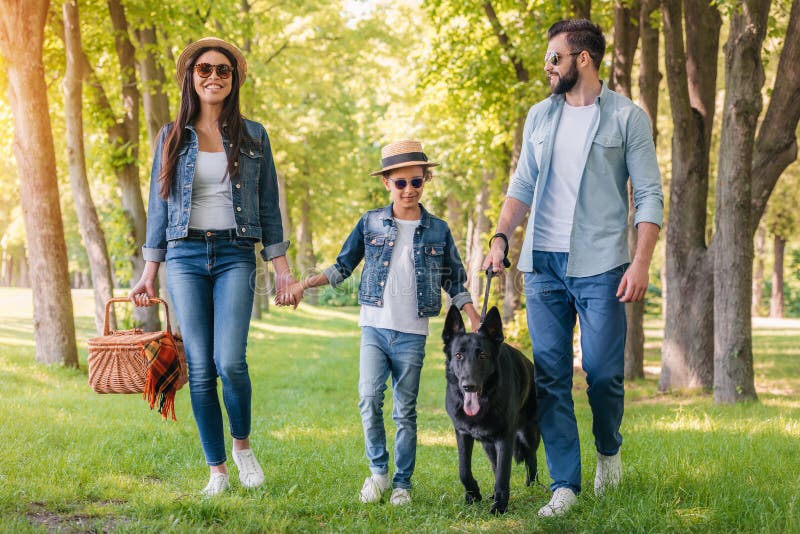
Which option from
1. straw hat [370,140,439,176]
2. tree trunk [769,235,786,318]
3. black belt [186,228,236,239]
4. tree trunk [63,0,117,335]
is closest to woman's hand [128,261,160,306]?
black belt [186,228,236,239]

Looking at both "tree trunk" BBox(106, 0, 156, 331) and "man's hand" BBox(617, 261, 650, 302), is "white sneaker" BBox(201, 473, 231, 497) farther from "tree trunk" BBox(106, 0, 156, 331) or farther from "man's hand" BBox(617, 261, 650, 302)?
"tree trunk" BBox(106, 0, 156, 331)

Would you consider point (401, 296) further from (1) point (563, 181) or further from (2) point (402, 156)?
(1) point (563, 181)

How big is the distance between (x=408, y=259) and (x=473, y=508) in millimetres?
1541

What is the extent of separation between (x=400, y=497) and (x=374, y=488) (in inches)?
8.1

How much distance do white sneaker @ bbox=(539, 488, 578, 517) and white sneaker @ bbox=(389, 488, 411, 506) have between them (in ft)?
2.56

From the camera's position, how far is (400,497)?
4.95 m

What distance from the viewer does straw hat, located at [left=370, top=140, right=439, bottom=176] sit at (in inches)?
204

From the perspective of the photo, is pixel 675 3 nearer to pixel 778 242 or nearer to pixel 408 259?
pixel 408 259

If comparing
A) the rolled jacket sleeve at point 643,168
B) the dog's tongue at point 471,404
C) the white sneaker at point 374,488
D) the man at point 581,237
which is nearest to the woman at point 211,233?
the white sneaker at point 374,488

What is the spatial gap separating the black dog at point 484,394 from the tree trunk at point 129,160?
34.6 feet

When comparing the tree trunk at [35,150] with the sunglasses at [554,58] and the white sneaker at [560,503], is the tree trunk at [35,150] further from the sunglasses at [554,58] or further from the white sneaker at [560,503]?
the white sneaker at [560,503]

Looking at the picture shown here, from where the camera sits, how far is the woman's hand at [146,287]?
5074mm

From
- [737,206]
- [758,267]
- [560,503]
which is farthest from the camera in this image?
[758,267]

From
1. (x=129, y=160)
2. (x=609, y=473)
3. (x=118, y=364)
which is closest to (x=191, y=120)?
(x=118, y=364)
